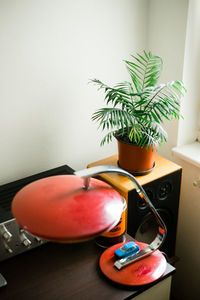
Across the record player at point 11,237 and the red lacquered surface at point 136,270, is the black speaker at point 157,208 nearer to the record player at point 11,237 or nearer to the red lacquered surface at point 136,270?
Answer: the red lacquered surface at point 136,270

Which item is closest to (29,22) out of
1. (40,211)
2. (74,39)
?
(74,39)

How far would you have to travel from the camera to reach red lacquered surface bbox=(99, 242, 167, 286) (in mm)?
1107

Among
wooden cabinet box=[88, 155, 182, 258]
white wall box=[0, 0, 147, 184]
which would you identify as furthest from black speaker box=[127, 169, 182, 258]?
white wall box=[0, 0, 147, 184]

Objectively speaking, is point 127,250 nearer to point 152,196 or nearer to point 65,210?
point 152,196

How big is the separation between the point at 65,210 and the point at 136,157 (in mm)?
711

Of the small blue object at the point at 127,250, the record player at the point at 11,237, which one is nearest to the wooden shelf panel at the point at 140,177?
the small blue object at the point at 127,250

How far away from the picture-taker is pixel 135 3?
1.69 m

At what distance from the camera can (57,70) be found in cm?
153

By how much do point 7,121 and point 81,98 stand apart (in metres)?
0.39

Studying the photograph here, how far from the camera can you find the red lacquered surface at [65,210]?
2.46 ft

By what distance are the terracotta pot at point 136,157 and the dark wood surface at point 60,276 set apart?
370mm

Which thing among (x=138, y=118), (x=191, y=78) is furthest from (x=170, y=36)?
(x=138, y=118)

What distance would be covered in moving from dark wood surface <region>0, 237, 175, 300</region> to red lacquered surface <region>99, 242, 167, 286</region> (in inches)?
0.8

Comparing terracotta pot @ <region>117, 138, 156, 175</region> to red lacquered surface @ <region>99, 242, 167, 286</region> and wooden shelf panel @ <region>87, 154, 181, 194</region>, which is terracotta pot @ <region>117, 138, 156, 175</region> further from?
red lacquered surface @ <region>99, 242, 167, 286</region>
